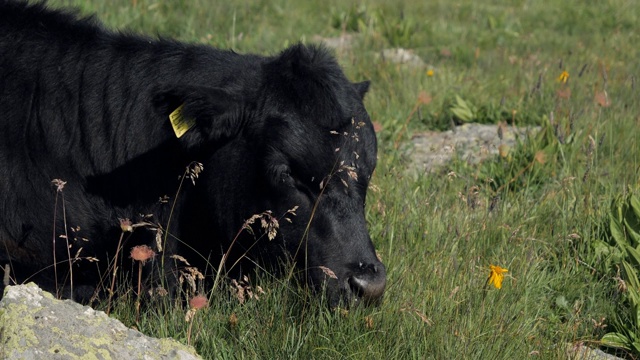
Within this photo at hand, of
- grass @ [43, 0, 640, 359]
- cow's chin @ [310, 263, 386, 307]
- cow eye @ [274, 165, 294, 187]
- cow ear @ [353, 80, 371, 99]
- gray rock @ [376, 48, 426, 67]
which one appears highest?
cow ear @ [353, 80, 371, 99]

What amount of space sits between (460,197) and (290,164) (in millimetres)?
1280

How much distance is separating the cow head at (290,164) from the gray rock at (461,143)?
6.61ft

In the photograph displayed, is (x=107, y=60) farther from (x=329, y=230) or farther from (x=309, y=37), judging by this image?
(x=309, y=37)

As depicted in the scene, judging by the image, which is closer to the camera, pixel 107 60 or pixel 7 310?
pixel 7 310

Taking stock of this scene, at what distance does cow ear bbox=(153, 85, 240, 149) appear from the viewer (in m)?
4.15

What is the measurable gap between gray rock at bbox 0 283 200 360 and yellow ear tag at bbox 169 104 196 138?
49.2 inches

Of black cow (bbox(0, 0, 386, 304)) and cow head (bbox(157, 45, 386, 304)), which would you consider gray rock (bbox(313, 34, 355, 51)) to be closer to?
black cow (bbox(0, 0, 386, 304))

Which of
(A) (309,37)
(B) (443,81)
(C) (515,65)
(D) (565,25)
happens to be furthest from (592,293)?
(D) (565,25)

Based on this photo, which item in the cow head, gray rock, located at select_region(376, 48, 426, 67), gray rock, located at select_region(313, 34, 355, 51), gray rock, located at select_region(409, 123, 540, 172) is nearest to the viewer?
the cow head

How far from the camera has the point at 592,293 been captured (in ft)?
15.7

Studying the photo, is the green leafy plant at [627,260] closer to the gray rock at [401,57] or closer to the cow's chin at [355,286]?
the cow's chin at [355,286]

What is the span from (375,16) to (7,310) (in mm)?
7559

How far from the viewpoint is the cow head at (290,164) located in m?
4.12

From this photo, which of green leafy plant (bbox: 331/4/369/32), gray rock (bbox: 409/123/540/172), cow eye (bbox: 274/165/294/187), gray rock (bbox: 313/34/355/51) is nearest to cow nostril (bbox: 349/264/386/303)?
cow eye (bbox: 274/165/294/187)
